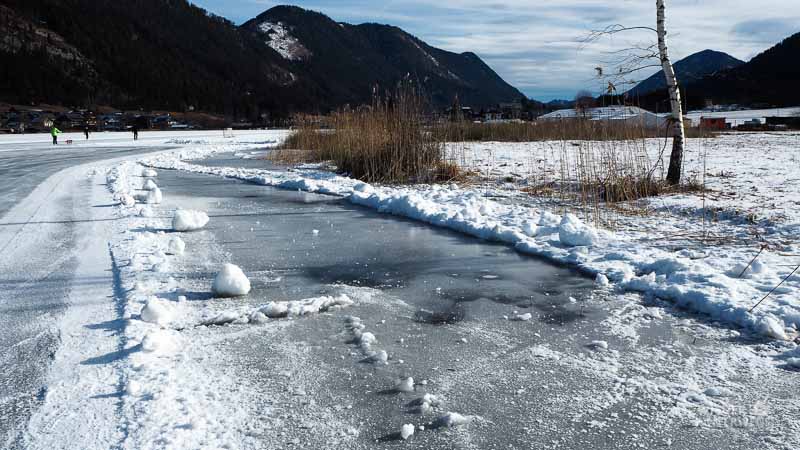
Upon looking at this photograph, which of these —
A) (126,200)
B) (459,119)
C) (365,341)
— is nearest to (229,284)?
(365,341)

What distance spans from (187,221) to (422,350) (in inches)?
158

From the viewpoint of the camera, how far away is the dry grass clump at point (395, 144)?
11.7 meters

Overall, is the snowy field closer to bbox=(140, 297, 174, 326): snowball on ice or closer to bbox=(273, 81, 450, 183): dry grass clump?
bbox=(140, 297, 174, 326): snowball on ice

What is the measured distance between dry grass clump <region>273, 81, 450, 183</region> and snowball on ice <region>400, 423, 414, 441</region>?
9314 mm

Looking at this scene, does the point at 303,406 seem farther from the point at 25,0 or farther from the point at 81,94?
the point at 25,0

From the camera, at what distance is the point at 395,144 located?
11852 mm

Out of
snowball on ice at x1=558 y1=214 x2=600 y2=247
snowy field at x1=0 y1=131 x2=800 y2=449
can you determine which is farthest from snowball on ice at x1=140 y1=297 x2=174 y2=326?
snowball on ice at x1=558 y1=214 x2=600 y2=247

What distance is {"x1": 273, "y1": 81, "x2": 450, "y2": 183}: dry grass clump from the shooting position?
11.7 m

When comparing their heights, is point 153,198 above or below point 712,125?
below

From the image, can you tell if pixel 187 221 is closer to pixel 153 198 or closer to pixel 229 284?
pixel 153 198

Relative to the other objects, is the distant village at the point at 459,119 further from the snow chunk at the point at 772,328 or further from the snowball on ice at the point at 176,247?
the snowball on ice at the point at 176,247

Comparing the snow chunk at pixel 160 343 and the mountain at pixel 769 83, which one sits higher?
the mountain at pixel 769 83

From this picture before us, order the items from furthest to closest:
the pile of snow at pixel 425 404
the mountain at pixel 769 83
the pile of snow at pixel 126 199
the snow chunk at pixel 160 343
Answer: the mountain at pixel 769 83, the pile of snow at pixel 126 199, the snow chunk at pixel 160 343, the pile of snow at pixel 425 404

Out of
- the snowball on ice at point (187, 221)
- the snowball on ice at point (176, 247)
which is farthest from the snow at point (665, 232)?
the snowball on ice at point (176, 247)
